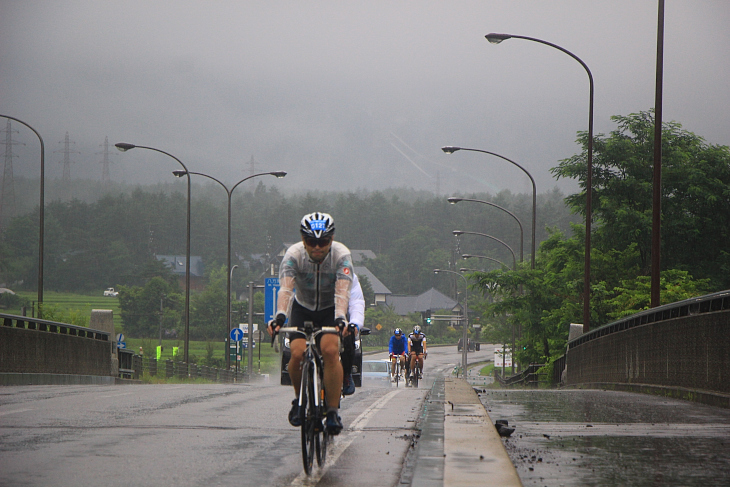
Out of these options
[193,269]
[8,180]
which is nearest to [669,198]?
[8,180]

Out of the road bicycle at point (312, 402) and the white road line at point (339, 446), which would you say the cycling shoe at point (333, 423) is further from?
the white road line at point (339, 446)

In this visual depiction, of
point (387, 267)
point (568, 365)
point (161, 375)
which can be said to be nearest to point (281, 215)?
point (387, 267)

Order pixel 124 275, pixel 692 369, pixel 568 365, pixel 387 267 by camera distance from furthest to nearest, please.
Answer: pixel 387 267, pixel 124 275, pixel 568 365, pixel 692 369

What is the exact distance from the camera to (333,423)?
21.7ft

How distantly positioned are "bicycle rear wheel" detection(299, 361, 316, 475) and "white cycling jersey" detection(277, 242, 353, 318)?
716 millimetres

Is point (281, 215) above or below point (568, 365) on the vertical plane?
above

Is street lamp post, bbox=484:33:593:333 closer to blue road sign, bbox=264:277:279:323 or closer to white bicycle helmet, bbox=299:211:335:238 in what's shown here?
blue road sign, bbox=264:277:279:323

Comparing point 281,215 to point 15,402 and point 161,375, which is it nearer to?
point 161,375

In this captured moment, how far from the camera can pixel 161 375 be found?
41094 mm

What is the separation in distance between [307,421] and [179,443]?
2.02 m

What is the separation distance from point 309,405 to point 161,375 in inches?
1421

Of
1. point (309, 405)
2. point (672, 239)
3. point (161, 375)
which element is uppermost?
point (672, 239)

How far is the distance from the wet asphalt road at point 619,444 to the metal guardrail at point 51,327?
11444 millimetres

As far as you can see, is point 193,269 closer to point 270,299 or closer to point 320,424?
point 270,299
